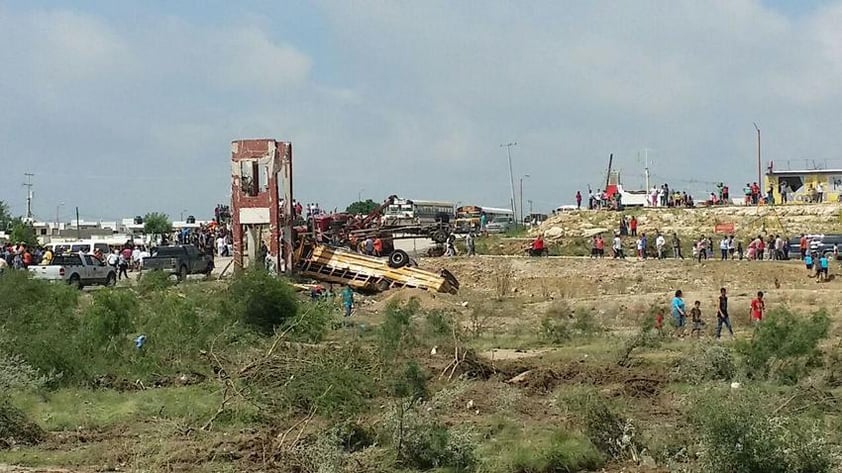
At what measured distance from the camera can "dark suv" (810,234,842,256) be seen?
47.0 metres

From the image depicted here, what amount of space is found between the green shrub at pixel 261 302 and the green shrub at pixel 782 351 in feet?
36.5

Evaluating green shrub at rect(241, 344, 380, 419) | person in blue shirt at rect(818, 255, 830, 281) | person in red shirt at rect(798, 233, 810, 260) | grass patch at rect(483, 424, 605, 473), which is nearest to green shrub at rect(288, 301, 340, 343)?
green shrub at rect(241, 344, 380, 419)

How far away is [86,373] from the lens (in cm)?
2069

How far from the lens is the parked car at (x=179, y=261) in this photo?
48.1 m

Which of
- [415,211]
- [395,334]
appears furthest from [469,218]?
[395,334]

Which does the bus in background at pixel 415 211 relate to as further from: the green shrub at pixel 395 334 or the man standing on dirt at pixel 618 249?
the green shrub at pixel 395 334

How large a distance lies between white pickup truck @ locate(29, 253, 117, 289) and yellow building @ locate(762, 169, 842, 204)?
40575mm

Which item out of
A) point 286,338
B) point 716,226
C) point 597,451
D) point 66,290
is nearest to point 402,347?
point 286,338

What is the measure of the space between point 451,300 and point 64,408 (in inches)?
880

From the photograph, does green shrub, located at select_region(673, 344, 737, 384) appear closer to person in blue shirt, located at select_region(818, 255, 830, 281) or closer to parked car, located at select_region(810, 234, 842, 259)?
person in blue shirt, located at select_region(818, 255, 830, 281)

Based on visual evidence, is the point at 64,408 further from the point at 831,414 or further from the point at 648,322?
the point at 648,322

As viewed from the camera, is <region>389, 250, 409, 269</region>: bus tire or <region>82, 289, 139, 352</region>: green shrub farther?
<region>389, 250, 409, 269</region>: bus tire

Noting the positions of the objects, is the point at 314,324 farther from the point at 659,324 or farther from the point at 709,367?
the point at 659,324

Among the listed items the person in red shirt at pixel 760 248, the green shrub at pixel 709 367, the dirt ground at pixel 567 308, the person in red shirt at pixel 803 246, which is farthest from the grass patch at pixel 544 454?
the person in red shirt at pixel 760 248
